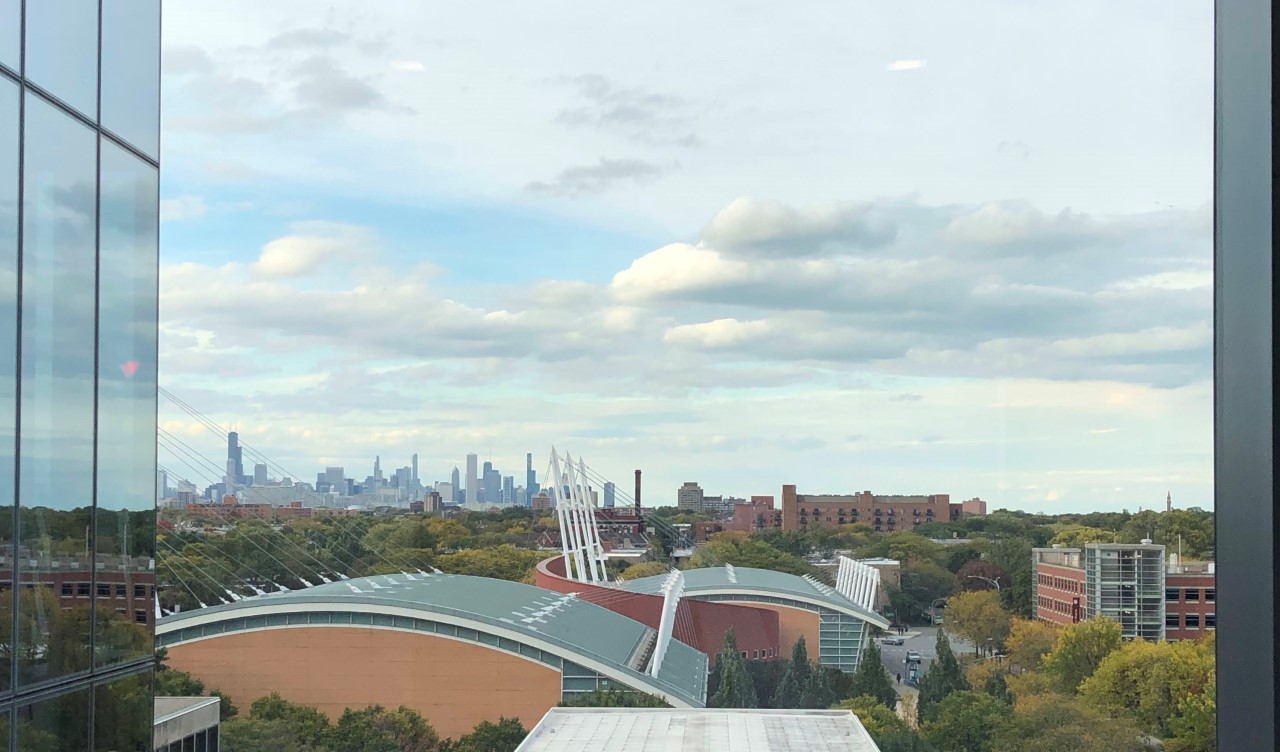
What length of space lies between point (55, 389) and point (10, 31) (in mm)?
821

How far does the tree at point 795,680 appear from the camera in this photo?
29.4 m

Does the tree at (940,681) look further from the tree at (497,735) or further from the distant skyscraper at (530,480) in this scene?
the distant skyscraper at (530,480)

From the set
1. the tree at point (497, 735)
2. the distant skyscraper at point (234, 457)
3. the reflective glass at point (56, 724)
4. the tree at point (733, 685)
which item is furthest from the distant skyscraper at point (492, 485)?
the reflective glass at point (56, 724)

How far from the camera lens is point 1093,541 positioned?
3278cm

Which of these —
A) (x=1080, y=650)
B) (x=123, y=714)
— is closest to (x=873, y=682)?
(x=1080, y=650)

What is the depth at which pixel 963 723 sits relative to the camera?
2719cm

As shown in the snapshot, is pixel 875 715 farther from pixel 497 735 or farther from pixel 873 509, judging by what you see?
pixel 873 509

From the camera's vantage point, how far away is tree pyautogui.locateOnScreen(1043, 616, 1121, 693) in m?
28.1

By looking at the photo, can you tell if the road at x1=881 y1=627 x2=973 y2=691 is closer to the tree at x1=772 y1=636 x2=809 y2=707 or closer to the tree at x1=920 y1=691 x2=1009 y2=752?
the tree at x1=772 y1=636 x2=809 y2=707

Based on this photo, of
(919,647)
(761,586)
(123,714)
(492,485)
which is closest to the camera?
(123,714)

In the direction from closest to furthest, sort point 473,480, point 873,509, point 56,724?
point 56,724, point 873,509, point 473,480

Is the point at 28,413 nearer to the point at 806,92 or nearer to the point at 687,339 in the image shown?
the point at 806,92

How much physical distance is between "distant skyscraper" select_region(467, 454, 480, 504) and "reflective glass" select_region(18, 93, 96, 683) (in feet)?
121

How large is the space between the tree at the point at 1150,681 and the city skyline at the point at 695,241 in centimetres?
1054
